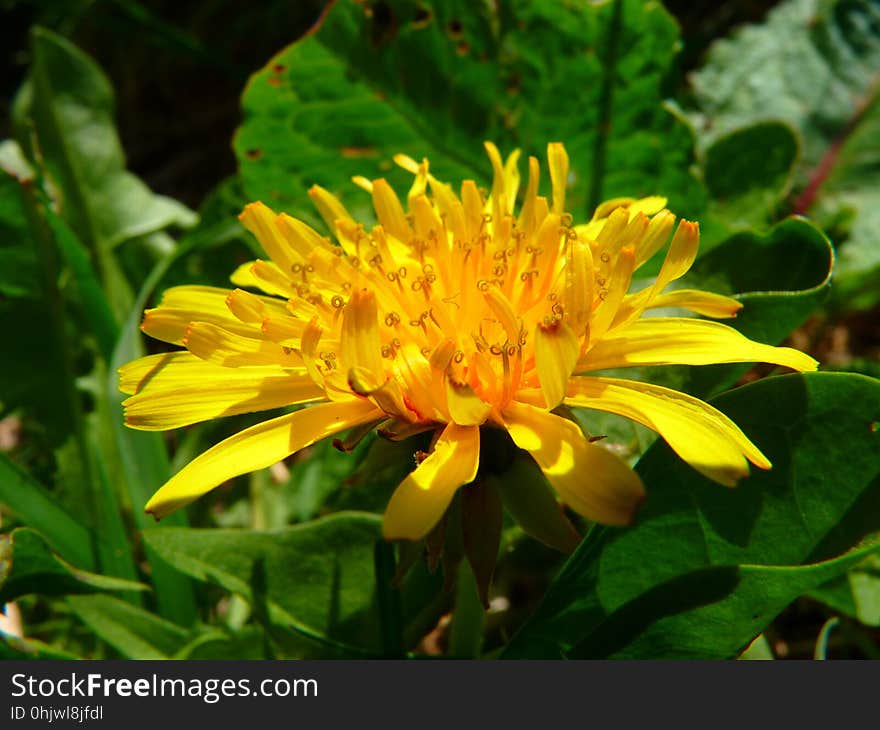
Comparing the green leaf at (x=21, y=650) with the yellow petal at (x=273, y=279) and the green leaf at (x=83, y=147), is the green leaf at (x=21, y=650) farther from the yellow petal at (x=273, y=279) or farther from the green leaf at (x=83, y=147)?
the green leaf at (x=83, y=147)

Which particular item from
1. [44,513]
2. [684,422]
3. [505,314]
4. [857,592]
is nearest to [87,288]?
[44,513]

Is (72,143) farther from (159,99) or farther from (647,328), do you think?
(647,328)

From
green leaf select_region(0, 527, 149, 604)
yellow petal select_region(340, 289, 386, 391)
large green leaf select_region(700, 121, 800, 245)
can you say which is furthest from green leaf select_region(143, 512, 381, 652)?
large green leaf select_region(700, 121, 800, 245)

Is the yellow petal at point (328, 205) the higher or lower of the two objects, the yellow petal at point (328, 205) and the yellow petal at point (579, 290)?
the higher

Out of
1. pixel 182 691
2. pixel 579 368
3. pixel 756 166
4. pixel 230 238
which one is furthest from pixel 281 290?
pixel 756 166

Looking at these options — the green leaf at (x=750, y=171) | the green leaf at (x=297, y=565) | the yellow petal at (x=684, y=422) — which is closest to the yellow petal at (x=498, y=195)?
the yellow petal at (x=684, y=422)

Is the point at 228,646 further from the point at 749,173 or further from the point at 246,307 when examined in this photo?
the point at 749,173
